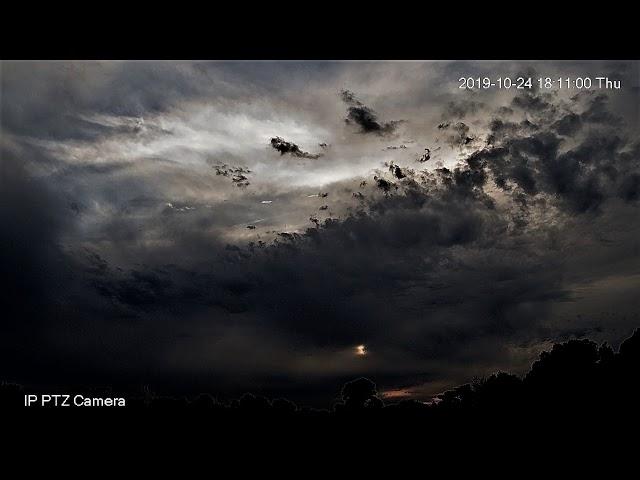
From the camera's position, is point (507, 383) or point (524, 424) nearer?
point (524, 424)

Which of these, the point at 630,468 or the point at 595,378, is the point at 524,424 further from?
the point at 595,378

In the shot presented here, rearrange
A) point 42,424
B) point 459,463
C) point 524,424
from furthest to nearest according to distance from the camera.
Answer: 1. point 524,424
2. point 459,463
3. point 42,424

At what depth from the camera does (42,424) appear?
1362cm

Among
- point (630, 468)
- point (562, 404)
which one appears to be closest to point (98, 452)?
point (630, 468)

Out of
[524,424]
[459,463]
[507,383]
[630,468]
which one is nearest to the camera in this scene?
[630,468]

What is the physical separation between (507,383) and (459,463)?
43277 millimetres

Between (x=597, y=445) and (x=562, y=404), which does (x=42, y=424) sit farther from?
(x=562, y=404)

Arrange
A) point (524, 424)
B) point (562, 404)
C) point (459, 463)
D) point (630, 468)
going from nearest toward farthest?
1. point (630, 468)
2. point (459, 463)
3. point (524, 424)
4. point (562, 404)

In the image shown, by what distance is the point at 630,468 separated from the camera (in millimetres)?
17562
